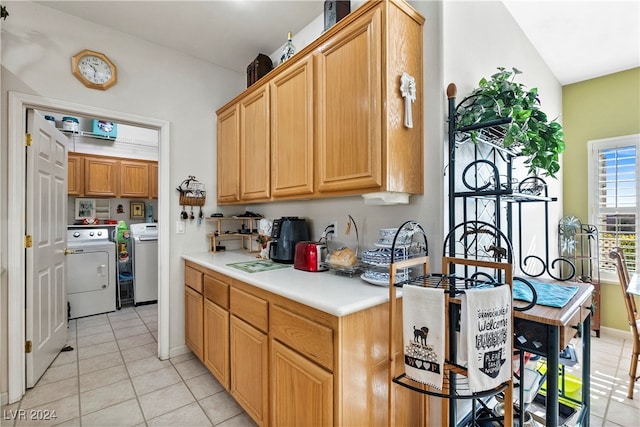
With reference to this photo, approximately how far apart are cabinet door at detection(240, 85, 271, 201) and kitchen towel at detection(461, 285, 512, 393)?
1.60 meters

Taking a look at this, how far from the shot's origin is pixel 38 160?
7.37ft

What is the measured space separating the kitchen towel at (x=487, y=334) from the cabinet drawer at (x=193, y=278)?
200 centimetres

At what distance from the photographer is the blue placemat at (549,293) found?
1.30 metres

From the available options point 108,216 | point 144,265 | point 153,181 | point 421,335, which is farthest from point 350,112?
point 108,216

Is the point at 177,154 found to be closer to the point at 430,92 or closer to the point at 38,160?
the point at 38,160

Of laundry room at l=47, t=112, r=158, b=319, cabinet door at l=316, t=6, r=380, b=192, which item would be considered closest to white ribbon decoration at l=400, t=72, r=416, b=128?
cabinet door at l=316, t=6, r=380, b=192

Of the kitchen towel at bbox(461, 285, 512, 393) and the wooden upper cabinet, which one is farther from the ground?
the wooden upper cabinet

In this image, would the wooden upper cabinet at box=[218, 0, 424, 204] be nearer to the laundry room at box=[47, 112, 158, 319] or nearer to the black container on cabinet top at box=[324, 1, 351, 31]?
the black container on cabinet top at box=[324, 1, 351, 31]

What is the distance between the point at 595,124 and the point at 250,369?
4.29 meters

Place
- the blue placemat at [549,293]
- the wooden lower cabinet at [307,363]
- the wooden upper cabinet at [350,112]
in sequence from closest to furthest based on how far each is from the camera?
the wooden lower cabinet at [307,363]
the blue placemat at [549,293]
the wooden upper cabinet at [350,112]

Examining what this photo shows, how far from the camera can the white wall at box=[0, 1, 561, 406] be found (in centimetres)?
155

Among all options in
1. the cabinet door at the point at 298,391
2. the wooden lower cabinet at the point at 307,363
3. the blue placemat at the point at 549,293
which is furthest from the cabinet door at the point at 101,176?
the blue placemat at the point at 549,293

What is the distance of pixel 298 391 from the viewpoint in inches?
52.2

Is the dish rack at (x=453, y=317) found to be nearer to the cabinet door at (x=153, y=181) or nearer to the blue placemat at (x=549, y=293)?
the blue placemat at (x=549, y=293)
